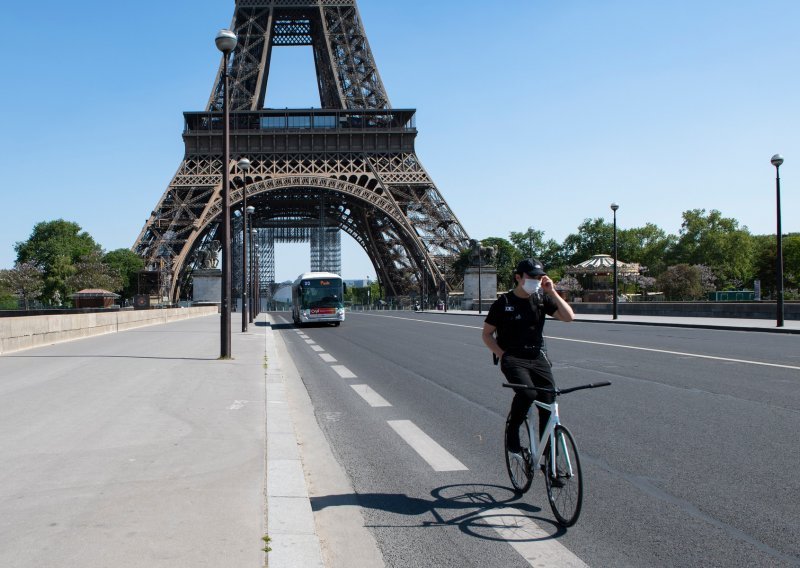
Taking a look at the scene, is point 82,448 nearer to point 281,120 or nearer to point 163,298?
point 163,298

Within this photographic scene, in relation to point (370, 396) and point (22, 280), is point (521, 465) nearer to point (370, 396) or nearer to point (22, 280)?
point (370, 396)

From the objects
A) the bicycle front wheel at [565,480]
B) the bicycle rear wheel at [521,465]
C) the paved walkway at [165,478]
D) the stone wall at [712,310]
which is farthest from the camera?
the stone wall at [712,310]

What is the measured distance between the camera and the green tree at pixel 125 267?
282ft

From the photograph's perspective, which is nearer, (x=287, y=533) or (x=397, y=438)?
(x=287, y=533)

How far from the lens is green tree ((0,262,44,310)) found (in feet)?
247

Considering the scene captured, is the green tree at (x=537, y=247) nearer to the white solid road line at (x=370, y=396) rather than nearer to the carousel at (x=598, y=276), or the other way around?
the carousel at (x=598, y=276)

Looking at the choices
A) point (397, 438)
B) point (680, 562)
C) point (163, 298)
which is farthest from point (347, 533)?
point (163, 298)

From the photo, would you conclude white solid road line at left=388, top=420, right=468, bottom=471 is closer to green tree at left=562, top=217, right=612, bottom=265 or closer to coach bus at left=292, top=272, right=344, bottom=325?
Result: coach bus at left=292, top=272, right=344, bottom=325

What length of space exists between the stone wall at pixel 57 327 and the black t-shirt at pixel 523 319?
1334 centimetres

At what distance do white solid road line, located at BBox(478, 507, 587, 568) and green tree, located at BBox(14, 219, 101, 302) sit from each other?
267ft

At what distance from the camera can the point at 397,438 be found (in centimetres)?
707

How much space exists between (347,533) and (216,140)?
187 feet

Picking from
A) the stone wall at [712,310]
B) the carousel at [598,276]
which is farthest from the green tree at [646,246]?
the stone wall at [712,310]

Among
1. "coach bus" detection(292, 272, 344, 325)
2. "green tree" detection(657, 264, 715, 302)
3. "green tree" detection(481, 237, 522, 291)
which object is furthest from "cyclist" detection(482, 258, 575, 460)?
"green tree" detection(481, 237, 522, 291)
